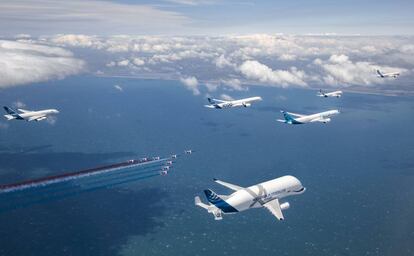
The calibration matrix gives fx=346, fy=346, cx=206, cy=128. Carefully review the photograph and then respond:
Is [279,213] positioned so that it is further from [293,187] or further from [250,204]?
[293,187]

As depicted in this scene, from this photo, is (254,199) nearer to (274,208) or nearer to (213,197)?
(274,208)

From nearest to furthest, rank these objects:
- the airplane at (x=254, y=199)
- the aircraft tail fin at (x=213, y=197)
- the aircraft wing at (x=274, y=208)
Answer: the aircraft tail fin at (x=213, y=197) < the airplane at (x=254, y=199) < the aircraft wing at (x=274, y=208)

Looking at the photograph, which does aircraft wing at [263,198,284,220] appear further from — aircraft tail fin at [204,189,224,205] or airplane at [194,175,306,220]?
aircraft tail fin at [204,189,224,205]

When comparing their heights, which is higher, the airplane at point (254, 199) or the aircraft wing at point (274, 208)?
the airplane at point (254, 199)

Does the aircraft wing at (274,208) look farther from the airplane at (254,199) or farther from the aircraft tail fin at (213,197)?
the aircraft tail fin at (213,197)

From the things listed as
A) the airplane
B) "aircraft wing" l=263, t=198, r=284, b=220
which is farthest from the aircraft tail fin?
"aircraft wing" l=263, t=198, r=284, b=220

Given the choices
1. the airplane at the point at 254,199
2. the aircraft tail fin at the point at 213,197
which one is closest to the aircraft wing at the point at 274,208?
the airplane at the point at 254,199

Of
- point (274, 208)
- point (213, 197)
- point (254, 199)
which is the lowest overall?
point (274, 208)

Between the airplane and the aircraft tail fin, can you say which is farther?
the airplane

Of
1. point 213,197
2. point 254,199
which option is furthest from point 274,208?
point 213,197
